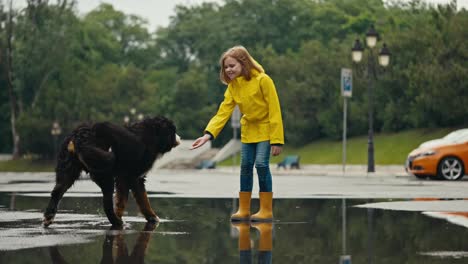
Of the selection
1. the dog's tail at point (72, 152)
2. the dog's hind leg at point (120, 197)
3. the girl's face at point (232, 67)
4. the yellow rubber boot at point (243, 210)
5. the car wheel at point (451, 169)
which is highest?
the girl's face at point (232, 67)

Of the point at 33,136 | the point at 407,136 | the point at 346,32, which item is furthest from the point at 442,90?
the point at 346,32

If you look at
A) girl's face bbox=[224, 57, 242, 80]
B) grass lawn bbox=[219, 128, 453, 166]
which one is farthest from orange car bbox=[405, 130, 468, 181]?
grass lawn bbox=[219, 128, 453, 166]

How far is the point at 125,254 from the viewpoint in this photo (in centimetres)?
785

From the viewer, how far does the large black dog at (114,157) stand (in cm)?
1018

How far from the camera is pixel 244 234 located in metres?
9.52

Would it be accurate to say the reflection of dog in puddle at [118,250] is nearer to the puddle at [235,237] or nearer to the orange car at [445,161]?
the puddle at [235,237]

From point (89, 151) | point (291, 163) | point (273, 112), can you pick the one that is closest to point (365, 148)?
point (291, 163)

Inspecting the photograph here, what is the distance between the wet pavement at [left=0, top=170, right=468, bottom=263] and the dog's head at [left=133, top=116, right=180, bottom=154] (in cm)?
81

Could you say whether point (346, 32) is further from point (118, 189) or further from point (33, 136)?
point (118, 189)

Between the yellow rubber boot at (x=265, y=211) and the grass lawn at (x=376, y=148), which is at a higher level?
the yellow rubber boot at (x=265, y=211)

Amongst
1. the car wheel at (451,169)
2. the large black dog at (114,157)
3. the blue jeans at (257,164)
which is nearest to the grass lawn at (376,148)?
the car wheel at (451,169)

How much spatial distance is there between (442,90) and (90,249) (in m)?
35.0

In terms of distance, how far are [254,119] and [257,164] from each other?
0.48m

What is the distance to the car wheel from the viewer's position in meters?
25.3
